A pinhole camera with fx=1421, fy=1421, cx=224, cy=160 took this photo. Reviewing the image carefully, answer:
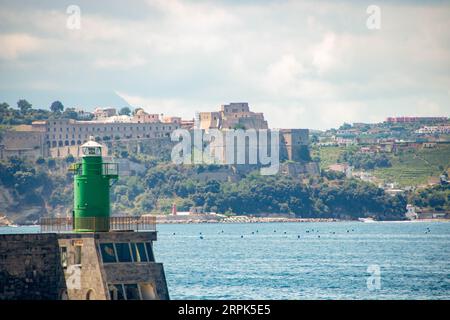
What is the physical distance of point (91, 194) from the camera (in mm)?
28703

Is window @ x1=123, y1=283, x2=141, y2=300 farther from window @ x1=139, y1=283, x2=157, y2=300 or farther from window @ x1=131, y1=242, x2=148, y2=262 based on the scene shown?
window @ x1=131, y1=242, x2=148, y2=262

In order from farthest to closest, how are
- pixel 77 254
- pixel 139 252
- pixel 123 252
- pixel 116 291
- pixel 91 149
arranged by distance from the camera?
pixel 91 149, pixel 139 252, pixel 123 252, pixel 77 254, pixel 116 291

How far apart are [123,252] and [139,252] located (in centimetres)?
39

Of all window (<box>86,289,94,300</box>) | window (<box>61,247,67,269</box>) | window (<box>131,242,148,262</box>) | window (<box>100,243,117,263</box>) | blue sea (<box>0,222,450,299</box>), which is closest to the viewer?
window (<box>86,289,94,300</box>)

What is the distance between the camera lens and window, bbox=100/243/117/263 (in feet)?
91.4

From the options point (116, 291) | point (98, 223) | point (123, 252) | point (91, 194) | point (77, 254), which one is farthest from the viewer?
point (91, 194)

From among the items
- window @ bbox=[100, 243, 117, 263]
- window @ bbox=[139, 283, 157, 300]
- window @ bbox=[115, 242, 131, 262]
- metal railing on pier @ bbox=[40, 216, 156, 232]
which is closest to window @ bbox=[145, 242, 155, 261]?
window @ bbox=[115, 242, 131, 262]

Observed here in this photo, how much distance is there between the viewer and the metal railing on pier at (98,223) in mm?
28609

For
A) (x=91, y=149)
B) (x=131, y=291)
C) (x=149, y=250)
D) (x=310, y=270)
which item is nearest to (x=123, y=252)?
(x=149, y=250)

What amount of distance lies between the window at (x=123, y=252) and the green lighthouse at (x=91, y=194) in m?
0.69

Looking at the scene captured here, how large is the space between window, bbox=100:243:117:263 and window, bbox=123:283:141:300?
0.59 m

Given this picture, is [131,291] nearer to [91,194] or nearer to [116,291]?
[116,291]
